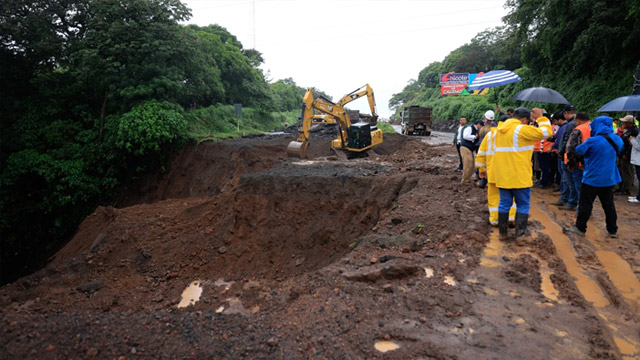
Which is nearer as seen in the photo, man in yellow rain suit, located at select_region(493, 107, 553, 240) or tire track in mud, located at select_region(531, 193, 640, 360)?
tire track in mud, located at select_region(531, 193, 640, 360)

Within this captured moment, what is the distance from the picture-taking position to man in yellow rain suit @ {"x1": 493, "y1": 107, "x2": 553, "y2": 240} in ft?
15.2

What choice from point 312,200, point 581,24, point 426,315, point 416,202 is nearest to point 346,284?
point 426,315

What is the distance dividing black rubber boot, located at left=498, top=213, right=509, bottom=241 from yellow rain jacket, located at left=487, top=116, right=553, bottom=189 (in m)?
0.41

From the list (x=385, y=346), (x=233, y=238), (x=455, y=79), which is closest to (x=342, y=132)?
(x=233, y=238)

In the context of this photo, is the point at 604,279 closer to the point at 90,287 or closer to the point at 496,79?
the point at 90,287

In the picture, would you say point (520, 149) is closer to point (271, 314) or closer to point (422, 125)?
point (271, 314)

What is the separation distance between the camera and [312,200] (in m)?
8.79

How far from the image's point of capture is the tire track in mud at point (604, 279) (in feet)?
9.83

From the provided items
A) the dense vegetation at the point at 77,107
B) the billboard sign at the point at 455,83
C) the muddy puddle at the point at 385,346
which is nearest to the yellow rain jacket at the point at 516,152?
the muddy puddle at the point at 385,346

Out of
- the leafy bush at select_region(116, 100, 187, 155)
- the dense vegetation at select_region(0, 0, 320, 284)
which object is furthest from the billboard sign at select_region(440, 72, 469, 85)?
the leafy bush at select_region(116, 100, 187, 155)

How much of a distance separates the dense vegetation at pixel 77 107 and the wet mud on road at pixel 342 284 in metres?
6.50

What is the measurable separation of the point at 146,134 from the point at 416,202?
41.0 ft

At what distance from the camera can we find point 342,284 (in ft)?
12.5

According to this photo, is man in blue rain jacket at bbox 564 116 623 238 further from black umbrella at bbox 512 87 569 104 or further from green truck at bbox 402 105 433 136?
green truck at bbox 402 105 433 136
